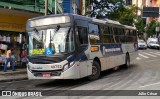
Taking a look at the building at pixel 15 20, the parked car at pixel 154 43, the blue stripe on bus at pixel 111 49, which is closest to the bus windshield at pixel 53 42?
the blue stripe on bus at pixel 111 49

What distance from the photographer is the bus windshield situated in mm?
13719

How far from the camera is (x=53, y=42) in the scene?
45.3ft

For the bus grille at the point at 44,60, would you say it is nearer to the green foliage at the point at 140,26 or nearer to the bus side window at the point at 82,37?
the bus side window at the point at 82,37

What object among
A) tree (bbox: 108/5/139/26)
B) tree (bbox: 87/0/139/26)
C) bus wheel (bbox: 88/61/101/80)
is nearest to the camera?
bus wheel (bbox: 88/61/101/80)

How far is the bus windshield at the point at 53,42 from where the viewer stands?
13.7 meters

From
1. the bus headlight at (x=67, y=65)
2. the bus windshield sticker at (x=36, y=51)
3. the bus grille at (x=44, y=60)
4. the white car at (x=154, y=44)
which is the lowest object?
the white car at (x=154, y=44)

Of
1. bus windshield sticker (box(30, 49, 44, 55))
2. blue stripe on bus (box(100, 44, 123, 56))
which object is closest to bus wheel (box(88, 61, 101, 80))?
blue stripe on bus (box(100, 44, 123, 56))

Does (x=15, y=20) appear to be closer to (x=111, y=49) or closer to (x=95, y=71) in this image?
(x=111, y=49)

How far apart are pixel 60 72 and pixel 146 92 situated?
364 centimetres

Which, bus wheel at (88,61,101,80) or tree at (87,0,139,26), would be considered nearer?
bus wheel at (88,61,101,80)

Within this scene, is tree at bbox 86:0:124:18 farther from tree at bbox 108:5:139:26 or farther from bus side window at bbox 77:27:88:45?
bus side window at bbox 77:27:88:45

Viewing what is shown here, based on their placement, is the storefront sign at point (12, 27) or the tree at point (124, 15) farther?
the tree at point (124, 15)

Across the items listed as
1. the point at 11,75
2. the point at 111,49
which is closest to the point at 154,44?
the point at 111,49

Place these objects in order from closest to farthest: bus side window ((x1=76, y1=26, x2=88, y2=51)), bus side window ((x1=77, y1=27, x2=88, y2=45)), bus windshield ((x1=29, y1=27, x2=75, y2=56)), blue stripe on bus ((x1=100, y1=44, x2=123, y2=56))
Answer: bus windshield ((x1=29, y1=27, x2=75, y2=56)) < bus side window ((x1=76, y1=26, x2=88, y2=51)) < bus side window ((x1=77, y1=27, x2=88, y2=45)) < blue stripe on bus ((x1=100, y1=44, x2=123, y2=56))
